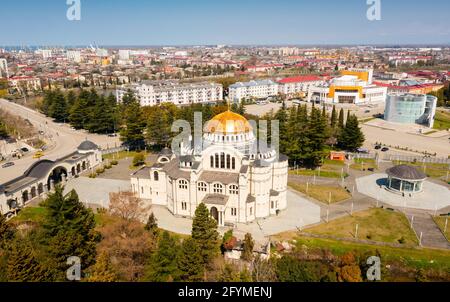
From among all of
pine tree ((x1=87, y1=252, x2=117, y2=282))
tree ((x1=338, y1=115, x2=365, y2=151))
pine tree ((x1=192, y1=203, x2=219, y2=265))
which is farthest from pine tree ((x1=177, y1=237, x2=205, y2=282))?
tree ((x1=338, y1=115, x2=365, y2=151))

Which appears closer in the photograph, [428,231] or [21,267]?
[21,267]

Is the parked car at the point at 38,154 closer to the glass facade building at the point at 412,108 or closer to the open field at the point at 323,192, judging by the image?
the open field at the point at 323,192

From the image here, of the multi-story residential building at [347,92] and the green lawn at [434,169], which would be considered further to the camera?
the multi-story residential building at [347,92]

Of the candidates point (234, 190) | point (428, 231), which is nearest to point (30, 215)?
point (234, 190)

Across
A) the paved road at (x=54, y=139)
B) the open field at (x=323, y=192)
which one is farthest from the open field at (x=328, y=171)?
the paved road at (x=54, y=139)

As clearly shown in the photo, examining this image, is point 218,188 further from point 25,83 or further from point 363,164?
point 25,83

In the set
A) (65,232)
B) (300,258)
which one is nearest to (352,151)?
(300,258)

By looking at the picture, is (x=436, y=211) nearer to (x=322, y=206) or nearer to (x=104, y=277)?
(x=322, y=206)
